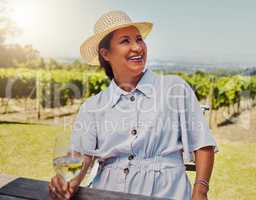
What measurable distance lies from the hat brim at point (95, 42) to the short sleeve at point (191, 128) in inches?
12.9

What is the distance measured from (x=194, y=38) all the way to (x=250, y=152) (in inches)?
138

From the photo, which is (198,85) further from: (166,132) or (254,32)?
(166,132)

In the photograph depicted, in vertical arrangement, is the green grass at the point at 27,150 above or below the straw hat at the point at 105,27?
below

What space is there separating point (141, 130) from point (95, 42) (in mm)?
443

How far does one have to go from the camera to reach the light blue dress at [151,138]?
1383 millimetres

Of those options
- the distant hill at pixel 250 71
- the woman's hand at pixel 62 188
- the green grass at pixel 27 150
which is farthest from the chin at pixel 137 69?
the distant hill at pixel 250 71

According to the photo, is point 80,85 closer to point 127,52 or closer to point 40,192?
point 127,52

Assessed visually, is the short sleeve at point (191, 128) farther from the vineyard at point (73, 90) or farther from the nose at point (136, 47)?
the vineyard at point (73, 90)

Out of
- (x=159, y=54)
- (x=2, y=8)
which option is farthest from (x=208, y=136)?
(x=2, y=8)

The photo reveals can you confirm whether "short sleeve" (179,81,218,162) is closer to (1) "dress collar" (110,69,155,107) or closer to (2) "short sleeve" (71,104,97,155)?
(1) "dress collar" (110,69,155,107)

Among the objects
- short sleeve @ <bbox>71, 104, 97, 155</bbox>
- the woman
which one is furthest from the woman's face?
short sleeve @ <bbox>71, 104, 97, 155</bbox>

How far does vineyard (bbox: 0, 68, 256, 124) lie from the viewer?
7.80 m

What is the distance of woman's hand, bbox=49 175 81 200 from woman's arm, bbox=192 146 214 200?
415 millimetres

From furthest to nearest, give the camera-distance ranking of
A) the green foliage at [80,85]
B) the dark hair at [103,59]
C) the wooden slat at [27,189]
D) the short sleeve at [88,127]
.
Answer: the green foliage at [80,85]
the dark hair at [103,59]
the short sleeve at [88,127]
the wooden slat at [27,189]
